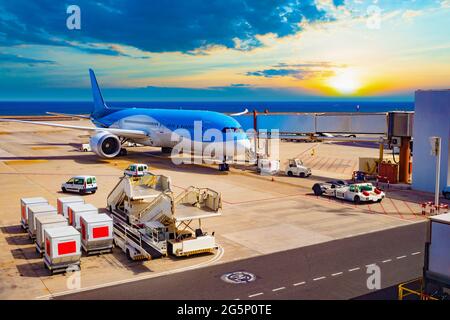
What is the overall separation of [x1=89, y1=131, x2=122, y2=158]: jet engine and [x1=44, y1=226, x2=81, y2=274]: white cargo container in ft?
111

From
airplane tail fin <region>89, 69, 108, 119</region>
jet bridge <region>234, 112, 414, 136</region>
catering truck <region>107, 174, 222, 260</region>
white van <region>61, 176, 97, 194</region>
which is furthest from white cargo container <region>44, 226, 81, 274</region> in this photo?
airplane tail fin <region>89, 69, 108, 119</region>

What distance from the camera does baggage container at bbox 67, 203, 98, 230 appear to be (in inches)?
957

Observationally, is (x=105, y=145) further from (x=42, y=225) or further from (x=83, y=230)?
(x=42, y=225)

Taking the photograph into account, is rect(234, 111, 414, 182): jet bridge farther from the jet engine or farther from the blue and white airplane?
the jet engine

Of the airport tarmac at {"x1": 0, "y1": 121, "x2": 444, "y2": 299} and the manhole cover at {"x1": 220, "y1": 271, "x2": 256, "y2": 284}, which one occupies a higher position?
the airport tarmac at {"x1": 0, "y1": 121, "x2": 444, "y2": 299}

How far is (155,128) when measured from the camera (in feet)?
182

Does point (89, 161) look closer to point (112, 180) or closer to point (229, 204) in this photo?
point (112, 180)

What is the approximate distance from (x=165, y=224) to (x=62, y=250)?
527 cm

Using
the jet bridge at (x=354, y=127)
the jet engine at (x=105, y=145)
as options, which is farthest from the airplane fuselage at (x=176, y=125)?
the jet bridge at (x=354, y=127)

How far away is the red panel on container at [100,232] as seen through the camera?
22.8 metres

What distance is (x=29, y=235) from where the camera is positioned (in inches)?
1008

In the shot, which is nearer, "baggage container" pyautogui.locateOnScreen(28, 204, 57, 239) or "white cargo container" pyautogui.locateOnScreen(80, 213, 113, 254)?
"white cargo container" pyautogui.locateOnScreen(80, 213, 113, 254)

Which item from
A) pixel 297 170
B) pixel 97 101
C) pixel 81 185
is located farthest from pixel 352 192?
pixel 97 101
